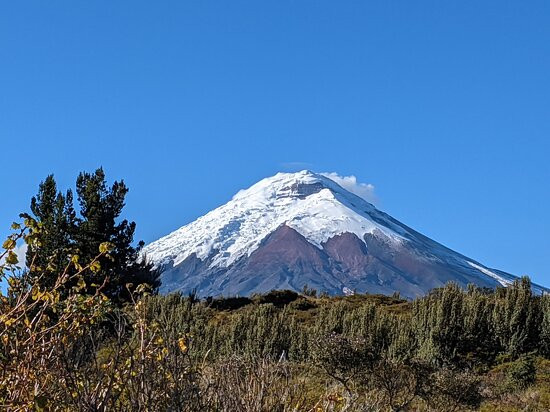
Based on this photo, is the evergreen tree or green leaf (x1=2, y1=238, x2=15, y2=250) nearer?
green leaf (x1=2, y1=238, x2=15, y2=250)

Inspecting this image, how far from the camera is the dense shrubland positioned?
4.20 m

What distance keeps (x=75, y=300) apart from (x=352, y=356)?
12.2 meters

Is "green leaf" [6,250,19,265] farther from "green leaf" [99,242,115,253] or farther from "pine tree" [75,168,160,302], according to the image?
"pine tree" [75,168,160,302]

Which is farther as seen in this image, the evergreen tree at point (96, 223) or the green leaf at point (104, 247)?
the evergreen tree at point (96, 223)

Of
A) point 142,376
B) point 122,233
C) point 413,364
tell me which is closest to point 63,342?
point 142,376

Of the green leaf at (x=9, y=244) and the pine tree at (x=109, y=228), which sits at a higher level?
the pine tree at (x=109, y=228)

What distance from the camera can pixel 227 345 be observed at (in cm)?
2492

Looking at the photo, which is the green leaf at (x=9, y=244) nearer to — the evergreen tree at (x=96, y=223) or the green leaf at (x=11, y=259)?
the green leaf at (x=11, y=259)

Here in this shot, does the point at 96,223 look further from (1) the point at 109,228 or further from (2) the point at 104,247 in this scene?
(2) the point at 104,247

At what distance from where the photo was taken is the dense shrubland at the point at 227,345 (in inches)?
165

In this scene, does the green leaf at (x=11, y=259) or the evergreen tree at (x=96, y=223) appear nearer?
the green leaf at (x=11, y=259)

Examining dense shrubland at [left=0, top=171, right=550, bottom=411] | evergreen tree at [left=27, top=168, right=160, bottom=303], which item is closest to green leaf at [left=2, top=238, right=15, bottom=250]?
dense shrubland at [left=0, top=171, right=550, bottom=411]

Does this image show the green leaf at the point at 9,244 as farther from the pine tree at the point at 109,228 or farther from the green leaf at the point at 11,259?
the pine tree at the point at 109,228

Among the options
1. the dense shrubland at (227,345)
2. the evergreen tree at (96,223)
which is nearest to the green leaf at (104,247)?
the dense shrubland at (227,345)
